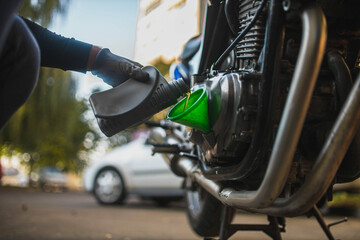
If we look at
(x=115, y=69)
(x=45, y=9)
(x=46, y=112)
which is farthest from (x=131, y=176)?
(x=45, y=9)

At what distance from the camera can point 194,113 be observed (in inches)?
58.1

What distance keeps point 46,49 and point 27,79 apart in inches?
17.3

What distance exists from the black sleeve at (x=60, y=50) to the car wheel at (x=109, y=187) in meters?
5.72

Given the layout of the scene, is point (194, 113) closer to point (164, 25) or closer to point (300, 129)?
point (300, 129)

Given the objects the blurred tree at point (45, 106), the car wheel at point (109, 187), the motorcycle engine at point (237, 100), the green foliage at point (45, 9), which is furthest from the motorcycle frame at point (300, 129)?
the green foliage at point (45, 9)

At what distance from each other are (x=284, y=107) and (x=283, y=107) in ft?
0.79

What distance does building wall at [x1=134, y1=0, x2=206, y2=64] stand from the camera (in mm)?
2509

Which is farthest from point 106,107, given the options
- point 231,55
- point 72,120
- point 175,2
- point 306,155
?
point 72,120

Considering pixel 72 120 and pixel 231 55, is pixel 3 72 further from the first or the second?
pixel 72 120

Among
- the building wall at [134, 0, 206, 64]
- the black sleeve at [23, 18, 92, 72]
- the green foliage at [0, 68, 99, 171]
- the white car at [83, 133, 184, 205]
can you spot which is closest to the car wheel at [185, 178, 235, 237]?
the building wall at [134, 0, 206, 64]

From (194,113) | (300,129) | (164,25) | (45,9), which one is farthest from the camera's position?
(45,9)

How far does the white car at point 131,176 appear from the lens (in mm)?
6789

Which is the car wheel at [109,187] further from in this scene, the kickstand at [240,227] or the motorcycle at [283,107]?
the motorcycle at [283,107]

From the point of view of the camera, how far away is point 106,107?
1569mm
